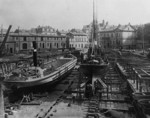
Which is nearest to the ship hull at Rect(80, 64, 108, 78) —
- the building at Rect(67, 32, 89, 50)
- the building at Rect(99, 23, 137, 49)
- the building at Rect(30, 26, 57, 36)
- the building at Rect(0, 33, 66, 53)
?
the building at Rect(0, 33, 66, 53)

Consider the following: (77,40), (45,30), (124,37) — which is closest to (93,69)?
(45,30)

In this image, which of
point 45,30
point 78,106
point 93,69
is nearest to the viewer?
point 78,106

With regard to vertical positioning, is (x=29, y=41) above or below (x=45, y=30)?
below

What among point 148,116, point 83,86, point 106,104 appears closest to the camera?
point 148,116

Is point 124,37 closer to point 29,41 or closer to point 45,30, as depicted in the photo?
point 45,30

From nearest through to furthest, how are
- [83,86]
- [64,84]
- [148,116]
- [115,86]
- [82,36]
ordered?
[148,116] < [83,86] < [115,86] < [64,84] < [82,36]

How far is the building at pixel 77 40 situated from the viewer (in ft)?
271

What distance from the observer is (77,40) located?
85.5m

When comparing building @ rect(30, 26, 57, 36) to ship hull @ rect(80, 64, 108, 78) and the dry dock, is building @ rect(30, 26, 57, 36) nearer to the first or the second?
ship hull @ rect(80, 64, 108, 78)

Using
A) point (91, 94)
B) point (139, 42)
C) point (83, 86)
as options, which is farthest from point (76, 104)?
point (139, 42)

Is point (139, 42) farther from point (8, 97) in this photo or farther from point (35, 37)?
point (8, 97)

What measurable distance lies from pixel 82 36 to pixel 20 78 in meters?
72.3

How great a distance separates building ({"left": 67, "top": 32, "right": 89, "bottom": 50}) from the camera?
271 ft

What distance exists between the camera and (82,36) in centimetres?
8744
